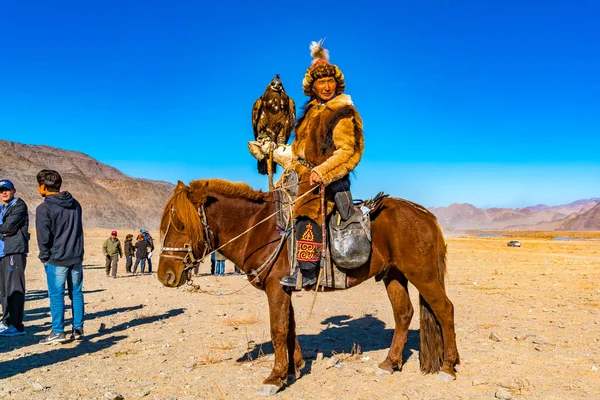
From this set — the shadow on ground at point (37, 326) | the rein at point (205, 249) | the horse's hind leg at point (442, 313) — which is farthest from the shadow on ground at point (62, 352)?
the horse's hind leg at point (442, 313)

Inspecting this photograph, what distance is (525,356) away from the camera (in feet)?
21.1

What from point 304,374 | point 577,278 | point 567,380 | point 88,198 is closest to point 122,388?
point 304,374

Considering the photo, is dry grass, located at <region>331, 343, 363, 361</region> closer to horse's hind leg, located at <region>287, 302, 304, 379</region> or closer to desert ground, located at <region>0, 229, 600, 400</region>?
desert ground, located at <region>0, 229, 600, 400</region>

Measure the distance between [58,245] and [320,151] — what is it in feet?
15.4

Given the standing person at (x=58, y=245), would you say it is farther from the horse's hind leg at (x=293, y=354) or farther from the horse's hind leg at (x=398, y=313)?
the horse's hind leg at (x=398, y=313)

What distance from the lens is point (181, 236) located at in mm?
5180

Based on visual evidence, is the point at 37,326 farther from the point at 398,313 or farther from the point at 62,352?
the point at 398,313

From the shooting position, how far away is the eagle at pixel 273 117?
6074mm

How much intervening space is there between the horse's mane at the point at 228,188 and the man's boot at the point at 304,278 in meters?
1.14

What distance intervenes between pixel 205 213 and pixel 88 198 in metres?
127

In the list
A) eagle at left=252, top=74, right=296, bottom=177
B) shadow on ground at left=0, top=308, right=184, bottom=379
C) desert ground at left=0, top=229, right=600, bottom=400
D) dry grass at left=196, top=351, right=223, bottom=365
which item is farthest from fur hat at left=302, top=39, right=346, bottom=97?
shadow on ground at left=0, top=308, right=184, bottom=379

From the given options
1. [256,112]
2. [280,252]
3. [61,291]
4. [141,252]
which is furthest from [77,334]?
[141,252]

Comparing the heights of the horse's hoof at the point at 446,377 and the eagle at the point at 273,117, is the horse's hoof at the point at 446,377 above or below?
below

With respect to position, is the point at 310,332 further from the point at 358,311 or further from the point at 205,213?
the point at 205,213
